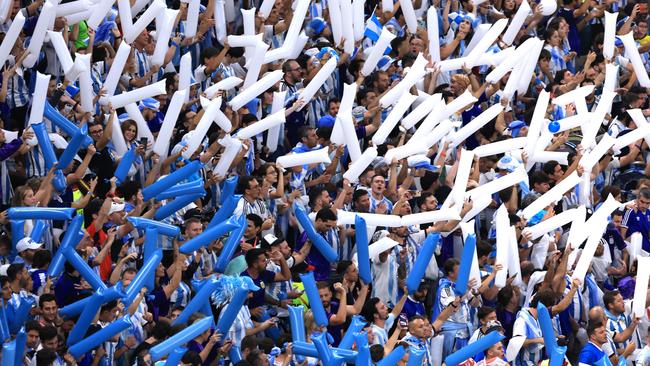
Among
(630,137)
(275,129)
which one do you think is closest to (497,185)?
(275,129)

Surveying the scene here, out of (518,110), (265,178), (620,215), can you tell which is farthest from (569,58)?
(265,178)

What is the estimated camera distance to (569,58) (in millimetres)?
18312

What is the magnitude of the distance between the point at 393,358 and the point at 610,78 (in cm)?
531

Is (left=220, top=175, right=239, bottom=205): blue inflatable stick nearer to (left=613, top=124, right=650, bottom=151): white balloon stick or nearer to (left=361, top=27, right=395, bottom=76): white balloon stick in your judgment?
(left=361, top=27, right=395, bottom=76): white balloon stick

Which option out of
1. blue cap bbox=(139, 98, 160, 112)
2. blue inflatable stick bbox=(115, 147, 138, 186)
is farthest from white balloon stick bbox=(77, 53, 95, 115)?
blue inflatable stick bbox=(115, 147, 138, 186)

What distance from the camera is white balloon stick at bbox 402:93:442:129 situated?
51.8 ft

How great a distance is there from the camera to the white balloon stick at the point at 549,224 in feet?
49.2

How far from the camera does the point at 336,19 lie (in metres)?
16.5

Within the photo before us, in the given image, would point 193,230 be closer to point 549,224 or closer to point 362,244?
point 362,244

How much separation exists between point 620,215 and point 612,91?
1.59 metres

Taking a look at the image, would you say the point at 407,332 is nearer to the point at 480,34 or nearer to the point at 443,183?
the point at 443,183

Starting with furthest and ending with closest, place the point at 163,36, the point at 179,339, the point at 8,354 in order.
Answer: the point at 163,36, the point at 179,339, the point at 8,354

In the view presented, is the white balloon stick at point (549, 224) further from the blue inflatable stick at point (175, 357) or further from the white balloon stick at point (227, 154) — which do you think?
the blue inflatable stick at point (175, 357)

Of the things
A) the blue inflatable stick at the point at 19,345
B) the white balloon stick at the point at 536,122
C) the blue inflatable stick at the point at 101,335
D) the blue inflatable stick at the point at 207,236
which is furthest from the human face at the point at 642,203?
the blue inflatable stick at the point at 19,345
